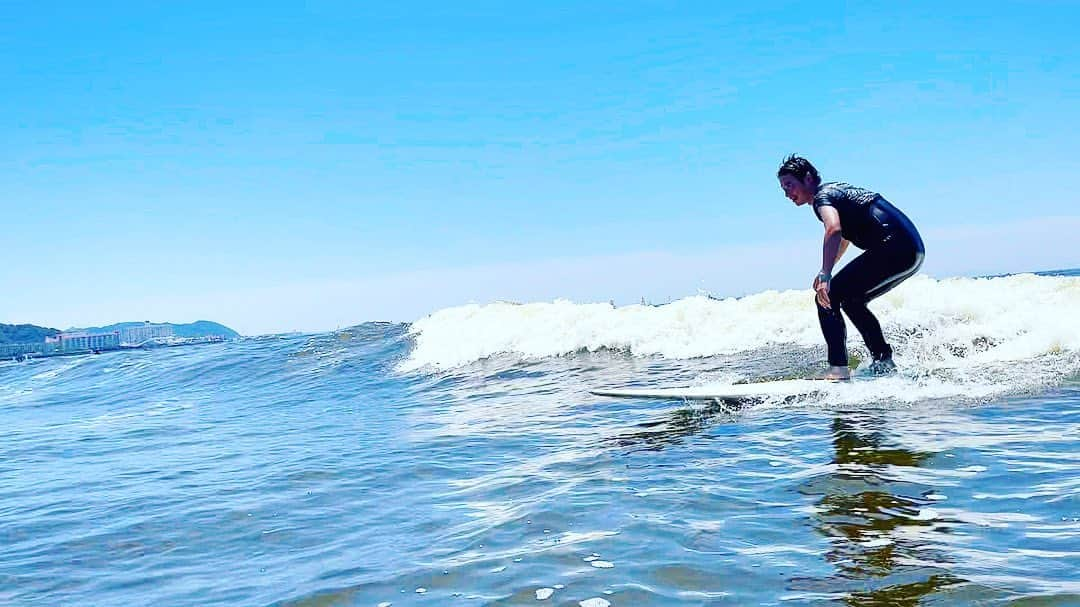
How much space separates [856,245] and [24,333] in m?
137

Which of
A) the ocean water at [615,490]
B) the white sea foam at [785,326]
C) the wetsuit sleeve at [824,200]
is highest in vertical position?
the wetsuit sleeve at [824,200]

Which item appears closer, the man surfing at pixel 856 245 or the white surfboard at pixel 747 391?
the man surfing at pixel 856 245

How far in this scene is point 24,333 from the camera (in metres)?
118

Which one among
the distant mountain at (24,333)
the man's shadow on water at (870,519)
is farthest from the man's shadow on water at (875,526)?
the distant mountain at (24,333)

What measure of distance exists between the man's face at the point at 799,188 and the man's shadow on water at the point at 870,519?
213 cm

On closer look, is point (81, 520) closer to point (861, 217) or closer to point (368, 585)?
point (368, 585)

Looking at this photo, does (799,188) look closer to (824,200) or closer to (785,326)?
(824,200)

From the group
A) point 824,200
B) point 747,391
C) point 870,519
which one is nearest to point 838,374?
point 747,391

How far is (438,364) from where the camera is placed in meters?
15.8

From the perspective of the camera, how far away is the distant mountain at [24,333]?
113312 millimetres

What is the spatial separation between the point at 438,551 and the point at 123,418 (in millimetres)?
11495

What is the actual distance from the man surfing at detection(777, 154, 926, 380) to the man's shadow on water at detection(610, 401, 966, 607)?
4.14ft

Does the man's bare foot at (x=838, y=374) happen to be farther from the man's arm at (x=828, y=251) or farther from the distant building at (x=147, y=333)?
the distant building at (x=147, y=333)

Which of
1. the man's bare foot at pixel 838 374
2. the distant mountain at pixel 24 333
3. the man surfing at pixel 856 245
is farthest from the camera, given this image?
the distant mountain at pixel 24 333
